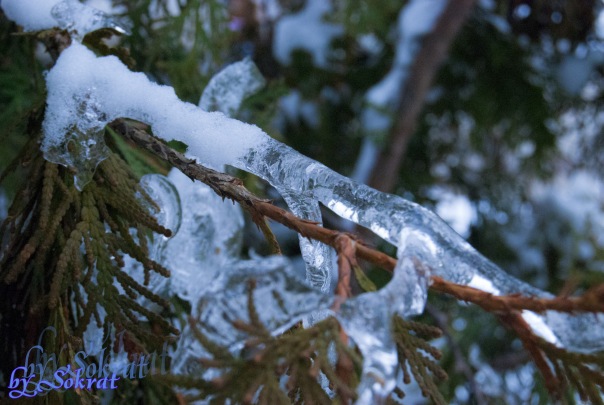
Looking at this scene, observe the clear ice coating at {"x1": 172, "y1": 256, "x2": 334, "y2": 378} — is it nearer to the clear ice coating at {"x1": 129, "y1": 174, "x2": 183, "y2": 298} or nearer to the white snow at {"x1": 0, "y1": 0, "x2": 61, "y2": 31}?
the clear ice coating at {"x1": 129, "y1": 174, "x2": 183, "y2": 298}

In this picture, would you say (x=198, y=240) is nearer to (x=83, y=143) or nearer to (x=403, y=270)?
(x=83, y=143)

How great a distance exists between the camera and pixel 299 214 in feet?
3.11

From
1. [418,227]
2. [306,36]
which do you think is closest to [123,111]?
[418,227]

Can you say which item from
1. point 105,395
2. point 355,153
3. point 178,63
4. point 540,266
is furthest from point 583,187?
point 105,395

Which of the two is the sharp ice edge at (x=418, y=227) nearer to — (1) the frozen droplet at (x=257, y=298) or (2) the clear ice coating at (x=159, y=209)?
(1) the frozen droplet at (x=257, y=298)

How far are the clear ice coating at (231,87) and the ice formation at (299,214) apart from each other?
1.17ft

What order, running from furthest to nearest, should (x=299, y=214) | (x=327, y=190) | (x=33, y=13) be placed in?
(x=33, y=13), (x=299, y=214), (x=327, y=190)

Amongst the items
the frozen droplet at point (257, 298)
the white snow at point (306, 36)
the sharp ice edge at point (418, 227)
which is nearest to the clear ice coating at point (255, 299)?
the frozen droplet at point (257, 298)

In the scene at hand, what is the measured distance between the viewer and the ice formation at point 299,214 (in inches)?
27.7

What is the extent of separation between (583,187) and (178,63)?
4.36m

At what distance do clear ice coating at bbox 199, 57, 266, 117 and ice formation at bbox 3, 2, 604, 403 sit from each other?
1.17 ft

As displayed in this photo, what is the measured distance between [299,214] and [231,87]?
22.6 inches

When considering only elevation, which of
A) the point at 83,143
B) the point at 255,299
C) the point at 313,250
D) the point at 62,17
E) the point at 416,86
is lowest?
the point at 255,299

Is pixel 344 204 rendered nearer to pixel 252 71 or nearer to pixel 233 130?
pixel 233 130
